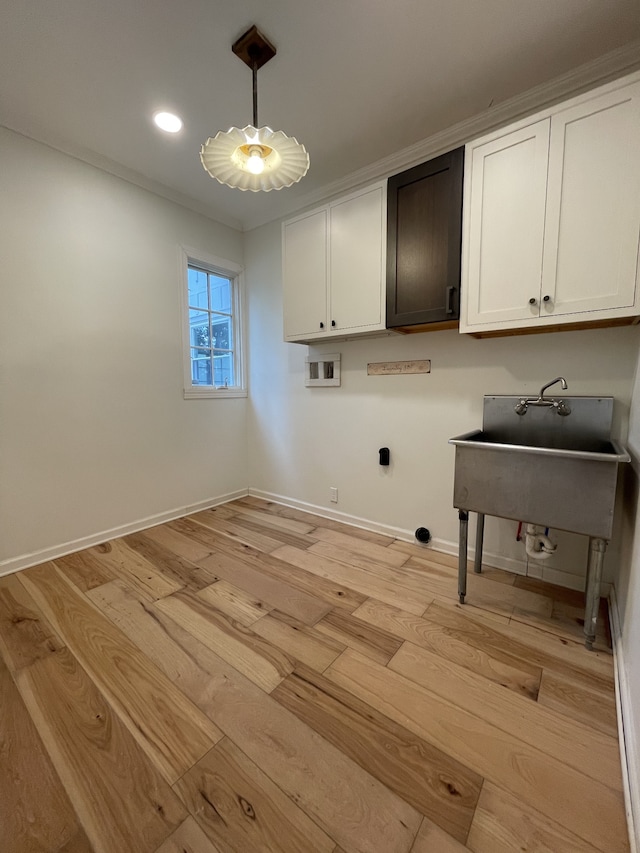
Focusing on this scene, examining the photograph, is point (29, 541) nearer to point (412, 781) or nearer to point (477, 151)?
point (412, 781)

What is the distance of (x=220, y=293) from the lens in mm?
3443

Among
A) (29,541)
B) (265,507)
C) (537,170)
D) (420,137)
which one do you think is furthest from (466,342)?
(29,541)

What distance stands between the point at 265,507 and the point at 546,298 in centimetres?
277

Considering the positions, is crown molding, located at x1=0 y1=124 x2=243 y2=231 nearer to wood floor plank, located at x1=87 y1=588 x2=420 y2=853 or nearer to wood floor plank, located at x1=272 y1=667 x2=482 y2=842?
wood floor plank, located at x1=87 y1=588 x2=420 y2=853

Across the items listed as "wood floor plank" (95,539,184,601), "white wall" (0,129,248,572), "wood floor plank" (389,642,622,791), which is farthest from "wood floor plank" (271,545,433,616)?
"white wall" (0,129,248,572)

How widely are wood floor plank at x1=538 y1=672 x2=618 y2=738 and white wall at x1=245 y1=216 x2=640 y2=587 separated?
78 centimetres

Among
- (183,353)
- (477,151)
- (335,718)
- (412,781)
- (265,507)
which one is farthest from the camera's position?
(265,507)

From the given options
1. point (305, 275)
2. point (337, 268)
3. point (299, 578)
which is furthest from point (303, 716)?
point (305, 275)

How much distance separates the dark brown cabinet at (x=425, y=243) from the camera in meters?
1.88

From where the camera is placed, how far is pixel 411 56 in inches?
64.2

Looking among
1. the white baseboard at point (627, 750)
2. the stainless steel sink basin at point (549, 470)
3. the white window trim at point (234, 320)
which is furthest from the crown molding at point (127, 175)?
the white baseboard at point (627, 750)

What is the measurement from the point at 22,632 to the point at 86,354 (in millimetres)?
1746

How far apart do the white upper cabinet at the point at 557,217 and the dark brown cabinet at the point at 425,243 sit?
2.7 inches

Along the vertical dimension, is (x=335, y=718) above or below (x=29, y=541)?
below
